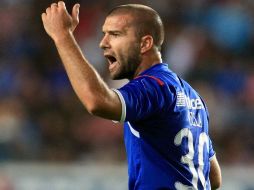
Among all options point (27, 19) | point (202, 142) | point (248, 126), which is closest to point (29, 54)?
point (27, 19)

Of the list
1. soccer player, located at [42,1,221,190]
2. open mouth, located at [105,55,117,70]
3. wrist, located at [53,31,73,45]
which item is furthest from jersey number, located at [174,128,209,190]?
wrist, located at [53,31,73,45]

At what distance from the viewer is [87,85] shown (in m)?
4.38

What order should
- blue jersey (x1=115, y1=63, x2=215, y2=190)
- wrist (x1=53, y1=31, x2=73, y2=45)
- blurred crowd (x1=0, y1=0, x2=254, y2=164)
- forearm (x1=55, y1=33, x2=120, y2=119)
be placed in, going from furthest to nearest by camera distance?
blurred crowd (x1=0, y1=0, x2=254, y2=164) < blue jersey (x1=115, y1=63, x2=215, y2=190) < wrist (x1=53, y1=31, x2=73, y2=45) < forearm (x1=55, y1=33, x2=120, y2=119)

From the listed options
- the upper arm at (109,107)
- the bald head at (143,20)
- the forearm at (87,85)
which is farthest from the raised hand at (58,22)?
the bald head at (143,20)

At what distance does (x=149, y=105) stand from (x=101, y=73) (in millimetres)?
6877

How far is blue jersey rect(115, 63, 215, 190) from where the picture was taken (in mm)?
4734

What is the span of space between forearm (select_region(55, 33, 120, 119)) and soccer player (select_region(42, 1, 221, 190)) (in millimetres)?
45

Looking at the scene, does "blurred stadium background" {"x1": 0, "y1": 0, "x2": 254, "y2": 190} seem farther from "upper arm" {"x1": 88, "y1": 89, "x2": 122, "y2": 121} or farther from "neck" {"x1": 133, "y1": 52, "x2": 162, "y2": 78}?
"upper arm" {"x1": 88, "y1": 89, "x2": 122, "y2": 121}

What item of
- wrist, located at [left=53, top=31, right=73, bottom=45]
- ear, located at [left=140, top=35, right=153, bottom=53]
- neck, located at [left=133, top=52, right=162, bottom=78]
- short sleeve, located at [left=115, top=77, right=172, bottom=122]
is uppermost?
wrist, located at [left=53, top=31, right=73, bottom=45]

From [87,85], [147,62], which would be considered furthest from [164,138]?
[87,85]

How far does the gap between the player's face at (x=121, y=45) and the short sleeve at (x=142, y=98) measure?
292 millimetres

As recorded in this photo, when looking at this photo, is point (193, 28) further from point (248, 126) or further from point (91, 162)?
point (91, 162)

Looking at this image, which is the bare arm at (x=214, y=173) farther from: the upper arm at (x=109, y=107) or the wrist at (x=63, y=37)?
the wrist at (x=63, y=37)

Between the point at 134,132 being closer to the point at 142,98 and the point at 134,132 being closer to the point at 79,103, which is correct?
the point at 142,98
